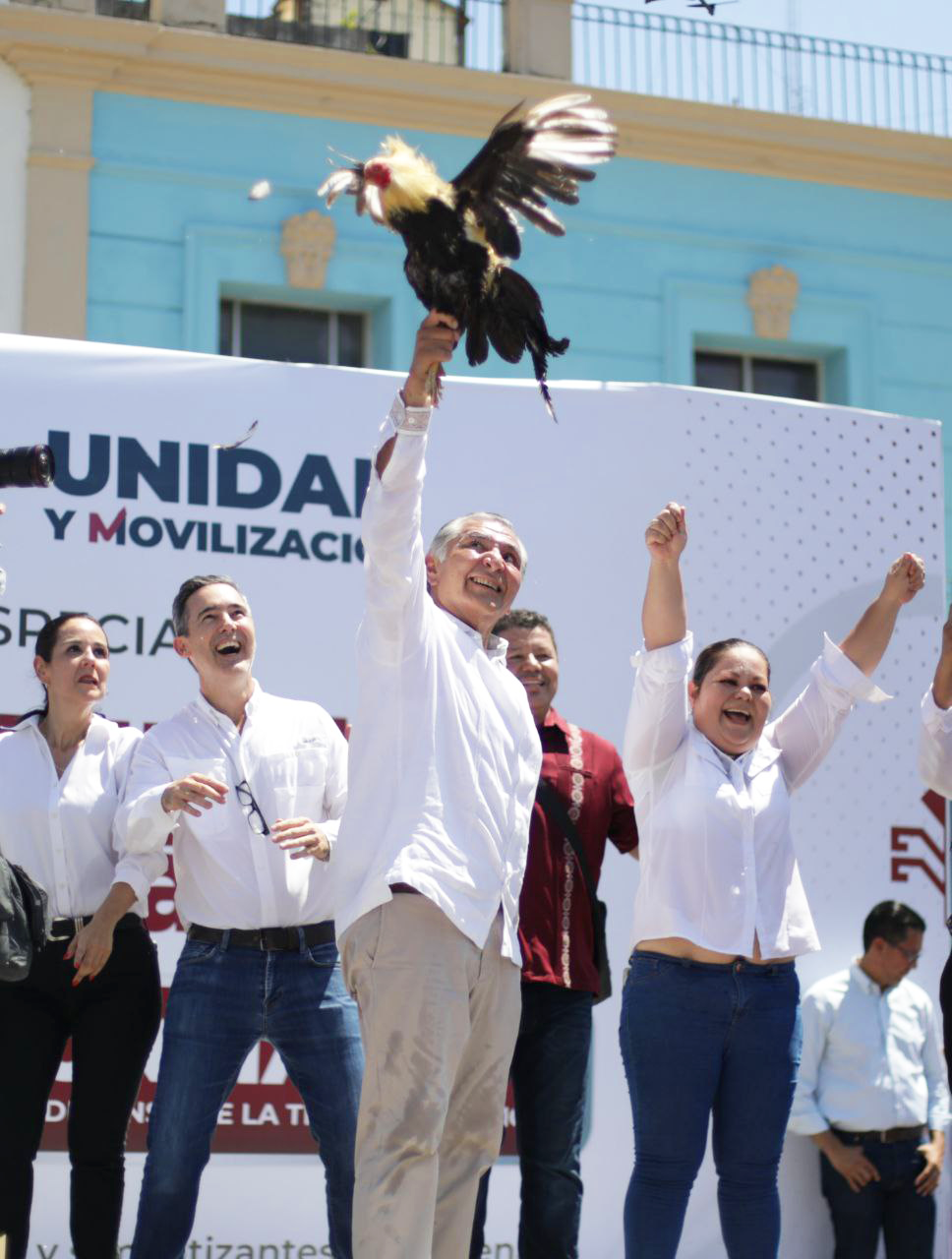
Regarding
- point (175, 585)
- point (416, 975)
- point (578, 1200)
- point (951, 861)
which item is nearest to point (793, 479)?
point (951, 861)

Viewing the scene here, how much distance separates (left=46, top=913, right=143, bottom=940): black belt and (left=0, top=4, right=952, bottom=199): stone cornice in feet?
21.2

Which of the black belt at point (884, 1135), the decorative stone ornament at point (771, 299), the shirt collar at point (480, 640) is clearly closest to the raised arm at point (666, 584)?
the shirt collar at point (480, 640)

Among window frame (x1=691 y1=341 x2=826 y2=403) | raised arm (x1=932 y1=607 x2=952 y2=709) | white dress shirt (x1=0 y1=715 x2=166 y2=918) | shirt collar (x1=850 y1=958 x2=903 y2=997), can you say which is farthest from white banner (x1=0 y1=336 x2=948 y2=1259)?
window frame (x1=691 y1=341 x2=826 y2=403)

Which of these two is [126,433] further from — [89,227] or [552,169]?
[89,227]

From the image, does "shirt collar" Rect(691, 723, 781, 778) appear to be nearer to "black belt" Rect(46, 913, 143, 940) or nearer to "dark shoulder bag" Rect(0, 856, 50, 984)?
"black belt" Rect(46, 913, 143, 940)

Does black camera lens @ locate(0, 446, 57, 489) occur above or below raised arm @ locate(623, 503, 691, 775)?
above

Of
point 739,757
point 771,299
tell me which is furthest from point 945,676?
point 771,299

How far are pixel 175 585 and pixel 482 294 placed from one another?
6.66 feet

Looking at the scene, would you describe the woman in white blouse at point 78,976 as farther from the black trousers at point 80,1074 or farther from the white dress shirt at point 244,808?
the white dress shirt at point 244,808

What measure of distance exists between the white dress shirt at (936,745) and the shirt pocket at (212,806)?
1599 mm

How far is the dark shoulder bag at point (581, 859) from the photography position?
4387mm

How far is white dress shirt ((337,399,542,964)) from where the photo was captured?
3299 mm

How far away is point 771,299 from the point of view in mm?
10391

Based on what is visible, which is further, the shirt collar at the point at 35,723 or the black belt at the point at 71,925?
the shirt collar at the point at 35,723
